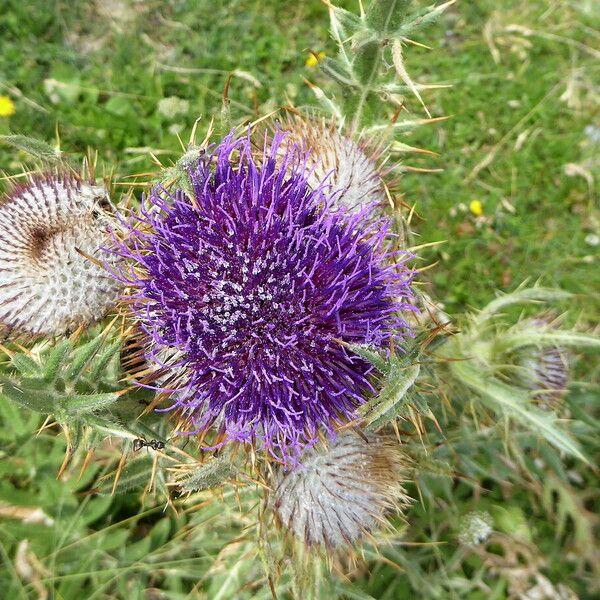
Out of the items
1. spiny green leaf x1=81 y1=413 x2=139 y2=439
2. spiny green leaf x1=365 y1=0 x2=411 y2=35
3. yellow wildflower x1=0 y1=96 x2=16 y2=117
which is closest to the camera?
spiny green leaf x1=81 y1=413 x2=139 y2=439

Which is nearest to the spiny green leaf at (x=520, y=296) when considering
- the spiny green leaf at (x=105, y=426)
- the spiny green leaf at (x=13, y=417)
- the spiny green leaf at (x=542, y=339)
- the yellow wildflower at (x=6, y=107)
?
the spiny green leaf at (x=542, y=339)

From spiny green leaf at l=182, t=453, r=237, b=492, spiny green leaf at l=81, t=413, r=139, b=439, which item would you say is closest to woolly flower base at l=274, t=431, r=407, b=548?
spiny green leaf at l=182, t=453, r=237, b=492

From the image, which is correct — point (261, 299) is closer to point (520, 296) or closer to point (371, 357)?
point (371, 357)

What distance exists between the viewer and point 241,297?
207 centimetres

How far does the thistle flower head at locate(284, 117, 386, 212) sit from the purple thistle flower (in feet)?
0.45

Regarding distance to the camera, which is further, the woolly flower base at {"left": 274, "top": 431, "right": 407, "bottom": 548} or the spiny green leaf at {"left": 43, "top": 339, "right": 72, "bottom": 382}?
the woolly flower base at {"left": 274, "top": 431, "right": 407, "bottom": 548}

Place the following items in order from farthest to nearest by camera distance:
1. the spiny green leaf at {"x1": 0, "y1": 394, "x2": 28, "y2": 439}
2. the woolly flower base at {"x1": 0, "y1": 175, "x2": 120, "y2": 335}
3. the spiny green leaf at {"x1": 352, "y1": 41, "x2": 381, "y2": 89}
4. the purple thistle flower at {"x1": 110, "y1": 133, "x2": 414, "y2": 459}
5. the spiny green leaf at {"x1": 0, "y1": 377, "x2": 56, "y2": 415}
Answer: the spiny green leaf at {"x1": 0, "y1": 394, "x2": 28, "y2": 439} < the spiny green leaf at {"x1": 352, "y1": 41, "x2": 381, "y2": 89} < the woolly flower base at {"x1": 0, "y1": 175, "x2": 120, "y2": 335} < the purple thistle flower at {"x1": 110, "y1": 133, "x2": 414, "y2": 459} < the spiny green leaf at {"x1": 0, "y1": 377, "x2": 56, "y2": 415}

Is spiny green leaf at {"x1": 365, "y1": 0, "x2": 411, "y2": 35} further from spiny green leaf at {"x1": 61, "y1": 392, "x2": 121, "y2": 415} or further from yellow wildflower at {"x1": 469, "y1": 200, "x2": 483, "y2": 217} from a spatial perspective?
yellow wildflower at {"x1": 469, "y1": 200, "x2": 483, "y2": 217}

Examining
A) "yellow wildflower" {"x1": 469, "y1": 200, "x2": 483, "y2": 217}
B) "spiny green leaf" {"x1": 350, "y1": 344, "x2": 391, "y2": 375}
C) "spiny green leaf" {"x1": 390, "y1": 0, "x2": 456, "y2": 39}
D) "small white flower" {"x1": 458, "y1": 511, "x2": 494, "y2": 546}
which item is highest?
"spiny green leaf" {"x1": 390, "y1": 0, "x2": 456, "y2": 39}

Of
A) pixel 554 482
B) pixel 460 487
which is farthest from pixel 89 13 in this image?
pixel 554 482

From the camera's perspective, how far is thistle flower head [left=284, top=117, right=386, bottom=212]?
249 centimetres

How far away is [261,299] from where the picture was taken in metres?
2.10

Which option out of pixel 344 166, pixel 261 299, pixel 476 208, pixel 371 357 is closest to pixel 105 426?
pixel 261 299

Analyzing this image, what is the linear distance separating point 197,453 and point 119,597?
171cm
